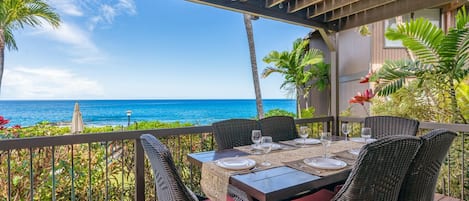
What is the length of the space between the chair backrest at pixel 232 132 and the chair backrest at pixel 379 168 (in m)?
1.31

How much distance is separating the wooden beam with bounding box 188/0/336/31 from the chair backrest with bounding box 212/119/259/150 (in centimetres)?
134

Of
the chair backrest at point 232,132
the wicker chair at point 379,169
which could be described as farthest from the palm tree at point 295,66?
the wicker chair at point 379,169

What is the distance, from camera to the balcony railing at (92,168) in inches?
92.0

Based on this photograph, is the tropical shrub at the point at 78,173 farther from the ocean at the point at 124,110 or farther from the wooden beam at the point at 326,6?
the ocean at the point at 124,110

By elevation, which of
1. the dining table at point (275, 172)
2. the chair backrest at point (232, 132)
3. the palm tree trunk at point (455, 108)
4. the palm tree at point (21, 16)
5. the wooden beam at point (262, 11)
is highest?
the palm tree at point (21, 16)

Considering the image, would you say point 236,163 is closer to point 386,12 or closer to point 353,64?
point 386,12

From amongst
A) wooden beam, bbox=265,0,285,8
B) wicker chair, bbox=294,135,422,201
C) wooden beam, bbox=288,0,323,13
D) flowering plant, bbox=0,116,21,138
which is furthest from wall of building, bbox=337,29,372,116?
flowering plant, bbox=0,116,21,138

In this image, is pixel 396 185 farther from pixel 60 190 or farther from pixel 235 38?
pixel 235 38

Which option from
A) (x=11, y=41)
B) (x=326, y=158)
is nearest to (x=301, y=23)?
(x=326, y=158)

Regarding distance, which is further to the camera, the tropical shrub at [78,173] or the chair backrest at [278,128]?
the chair backrest at [278,128]

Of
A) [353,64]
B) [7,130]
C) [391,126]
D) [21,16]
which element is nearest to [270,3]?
[391,126]

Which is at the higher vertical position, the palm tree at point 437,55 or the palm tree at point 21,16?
the palm tree at point 21,16

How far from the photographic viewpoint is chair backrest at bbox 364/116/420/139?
276cm

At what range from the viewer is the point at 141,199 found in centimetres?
261
